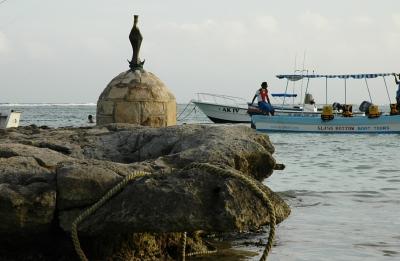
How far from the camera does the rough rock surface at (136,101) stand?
405 inches

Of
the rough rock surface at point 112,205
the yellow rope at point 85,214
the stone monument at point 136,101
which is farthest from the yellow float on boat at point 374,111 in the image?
the yellow rope at point 85,214

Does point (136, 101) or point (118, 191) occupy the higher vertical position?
point (136, 101)

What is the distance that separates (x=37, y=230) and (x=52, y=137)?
2570 mm

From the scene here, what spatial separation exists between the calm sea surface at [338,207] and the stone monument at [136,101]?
243 centimetres

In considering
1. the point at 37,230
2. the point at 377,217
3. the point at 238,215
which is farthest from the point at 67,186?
the point at 377,217

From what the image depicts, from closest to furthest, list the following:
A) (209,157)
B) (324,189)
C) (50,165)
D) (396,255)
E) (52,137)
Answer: (50,165), (209,157), (396,255), (52,137), (324,189)

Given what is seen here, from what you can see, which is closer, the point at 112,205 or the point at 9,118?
the point at 112,205

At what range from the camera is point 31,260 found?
5078 millimetres

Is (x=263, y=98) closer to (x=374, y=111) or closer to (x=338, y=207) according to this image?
(x=374, y=111)

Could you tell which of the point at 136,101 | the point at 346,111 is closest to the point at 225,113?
the point at 346,111

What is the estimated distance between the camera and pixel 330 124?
3078 cm

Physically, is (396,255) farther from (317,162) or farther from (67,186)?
(317,162)

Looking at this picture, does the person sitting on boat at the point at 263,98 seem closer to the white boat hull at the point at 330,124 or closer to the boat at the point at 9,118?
the white boat hull at the point at 330,124

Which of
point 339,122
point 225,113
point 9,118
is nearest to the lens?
point 9,118
